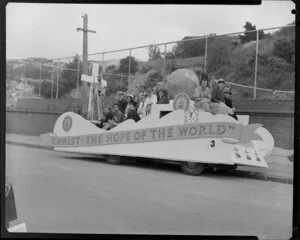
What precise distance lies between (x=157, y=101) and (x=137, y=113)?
0.75 ft

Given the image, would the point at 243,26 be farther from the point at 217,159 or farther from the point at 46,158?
the point at 46,158

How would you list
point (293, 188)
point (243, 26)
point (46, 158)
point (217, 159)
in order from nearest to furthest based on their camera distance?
point (293, 188) < point (243, 26) < point (46, 158) < point (217, 159)

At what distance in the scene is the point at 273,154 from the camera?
281cm

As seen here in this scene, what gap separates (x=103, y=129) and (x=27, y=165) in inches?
30.6

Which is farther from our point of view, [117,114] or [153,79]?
[117,114]

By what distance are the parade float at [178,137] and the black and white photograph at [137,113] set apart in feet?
0.05

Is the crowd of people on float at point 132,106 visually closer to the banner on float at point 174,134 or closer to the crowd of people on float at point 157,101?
the crowd of people on float at point 157,101

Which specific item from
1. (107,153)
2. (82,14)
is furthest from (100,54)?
(107,153)

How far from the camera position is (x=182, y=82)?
305 cm

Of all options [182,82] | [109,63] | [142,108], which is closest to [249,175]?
[182,82]

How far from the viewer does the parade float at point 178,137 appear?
3027 mm

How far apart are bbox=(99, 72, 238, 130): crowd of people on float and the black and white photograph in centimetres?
1

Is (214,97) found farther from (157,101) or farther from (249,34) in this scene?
(249,34)

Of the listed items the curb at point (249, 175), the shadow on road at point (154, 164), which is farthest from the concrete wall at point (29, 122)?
the shadow on road at point (154, 164)
